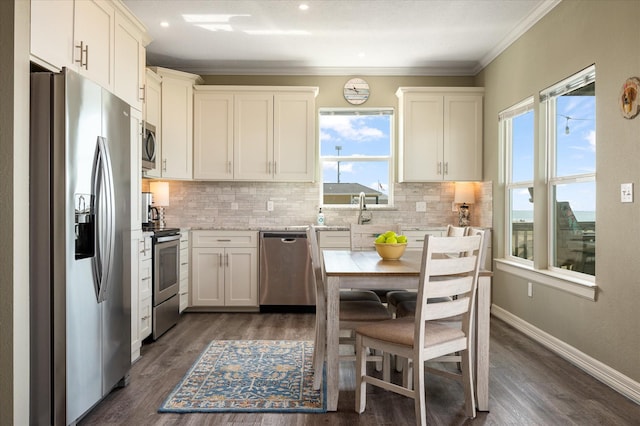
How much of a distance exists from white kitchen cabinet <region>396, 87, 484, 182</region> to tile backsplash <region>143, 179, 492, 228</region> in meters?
0.30

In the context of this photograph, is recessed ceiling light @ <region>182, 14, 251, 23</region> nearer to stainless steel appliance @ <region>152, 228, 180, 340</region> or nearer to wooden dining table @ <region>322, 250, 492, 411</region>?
stainless steel appliance @ <region>152, 228, 180, 340</region>

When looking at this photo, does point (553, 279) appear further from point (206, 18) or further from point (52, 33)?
point (52, 33)

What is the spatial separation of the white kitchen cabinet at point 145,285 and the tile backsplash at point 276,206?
1.70 meters

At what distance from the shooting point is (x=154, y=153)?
14.0ft

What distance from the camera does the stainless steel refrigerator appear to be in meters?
2.06

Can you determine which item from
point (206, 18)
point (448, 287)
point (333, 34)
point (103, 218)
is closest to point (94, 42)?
point (103, 218)

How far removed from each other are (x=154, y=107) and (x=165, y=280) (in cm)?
180

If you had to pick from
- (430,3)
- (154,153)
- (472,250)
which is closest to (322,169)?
(154,153)

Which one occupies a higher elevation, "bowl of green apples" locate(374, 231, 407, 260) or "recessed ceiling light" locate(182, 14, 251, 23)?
"recessed ceiling light" locate(182, 14, 251, 23)

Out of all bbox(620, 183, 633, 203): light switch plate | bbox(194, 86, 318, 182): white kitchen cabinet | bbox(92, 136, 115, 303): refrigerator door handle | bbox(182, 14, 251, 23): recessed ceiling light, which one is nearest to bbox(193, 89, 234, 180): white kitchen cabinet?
bbox(194, 86, 318, 182): white kitchen cabinet

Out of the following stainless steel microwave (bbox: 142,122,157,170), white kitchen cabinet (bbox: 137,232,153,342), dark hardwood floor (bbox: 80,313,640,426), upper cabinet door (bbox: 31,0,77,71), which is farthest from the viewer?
stainless steel microwave (bbox: 142,122,157,170)

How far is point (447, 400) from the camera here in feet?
8.46

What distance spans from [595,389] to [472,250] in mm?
1342

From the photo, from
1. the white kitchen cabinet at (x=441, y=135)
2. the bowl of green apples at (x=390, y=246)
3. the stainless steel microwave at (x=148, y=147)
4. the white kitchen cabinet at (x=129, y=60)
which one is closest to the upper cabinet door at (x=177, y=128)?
the stainless steel microwave at (x=148, y=147)
